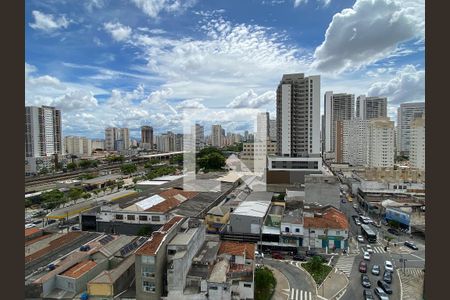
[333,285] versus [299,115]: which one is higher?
[299,115]

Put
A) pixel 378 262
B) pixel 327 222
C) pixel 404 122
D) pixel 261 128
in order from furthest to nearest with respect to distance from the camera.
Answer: pixel 404 122 < pixel 261 128 < pixel 327 222 < pixel 378 262

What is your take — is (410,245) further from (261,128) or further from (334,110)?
(334,110)

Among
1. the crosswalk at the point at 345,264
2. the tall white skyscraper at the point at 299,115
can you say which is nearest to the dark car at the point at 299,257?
the crosswalk at the point at 345,264

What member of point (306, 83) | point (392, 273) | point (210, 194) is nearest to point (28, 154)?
point (210, 194)

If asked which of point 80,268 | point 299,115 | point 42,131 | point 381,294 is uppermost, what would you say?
point 299,115

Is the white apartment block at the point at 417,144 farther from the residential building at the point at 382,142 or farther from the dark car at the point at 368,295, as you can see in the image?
the dark car at the point at 368,295

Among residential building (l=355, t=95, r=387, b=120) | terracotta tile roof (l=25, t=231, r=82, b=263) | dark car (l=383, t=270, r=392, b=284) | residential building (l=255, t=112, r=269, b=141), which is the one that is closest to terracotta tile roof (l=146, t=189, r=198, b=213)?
terracotta tile roof (l=25, t=231, r=82, b=263)

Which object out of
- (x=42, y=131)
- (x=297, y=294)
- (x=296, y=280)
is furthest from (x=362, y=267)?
(x=42, y=131)
